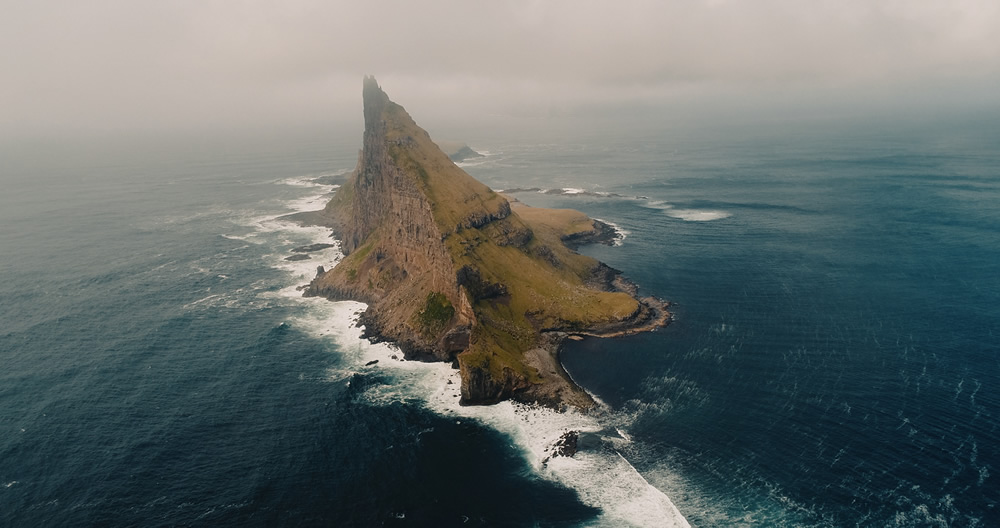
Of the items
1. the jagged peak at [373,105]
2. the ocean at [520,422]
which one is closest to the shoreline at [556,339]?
the ocean at [520,422]

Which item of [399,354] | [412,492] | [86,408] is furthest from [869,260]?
[86,408]

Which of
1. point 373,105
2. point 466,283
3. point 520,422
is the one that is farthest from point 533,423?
point 373,105

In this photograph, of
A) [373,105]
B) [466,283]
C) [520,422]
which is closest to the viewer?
[520,422]

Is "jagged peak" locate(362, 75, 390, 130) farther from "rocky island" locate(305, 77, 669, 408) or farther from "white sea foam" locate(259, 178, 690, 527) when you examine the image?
"white sea foam" locate(259, 178, 690, 527)

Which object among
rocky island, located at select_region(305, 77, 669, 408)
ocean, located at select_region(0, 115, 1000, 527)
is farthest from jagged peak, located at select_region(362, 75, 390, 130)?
ocean, located at select_region(0, 115, 1000, 527)

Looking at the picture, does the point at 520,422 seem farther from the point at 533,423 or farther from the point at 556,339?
the point at 556,339

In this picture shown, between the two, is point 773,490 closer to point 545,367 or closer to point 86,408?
point 545,367
